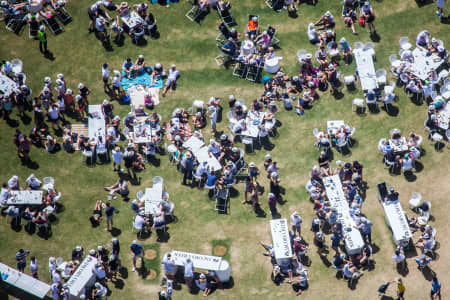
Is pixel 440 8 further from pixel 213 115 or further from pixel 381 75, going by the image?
pixel 213 115

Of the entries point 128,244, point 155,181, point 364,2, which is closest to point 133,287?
point 128,244

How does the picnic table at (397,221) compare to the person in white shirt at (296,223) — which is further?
the person in white shirt at (296,223)

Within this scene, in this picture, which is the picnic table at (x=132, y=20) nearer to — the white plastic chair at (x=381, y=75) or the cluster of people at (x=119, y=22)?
the cluster of people at (x=119, y=22)

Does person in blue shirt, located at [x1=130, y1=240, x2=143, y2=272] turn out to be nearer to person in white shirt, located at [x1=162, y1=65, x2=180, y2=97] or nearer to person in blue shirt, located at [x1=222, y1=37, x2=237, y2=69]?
person in white shirt, located at [x1=162, y1=65, x2=180, y2=97]

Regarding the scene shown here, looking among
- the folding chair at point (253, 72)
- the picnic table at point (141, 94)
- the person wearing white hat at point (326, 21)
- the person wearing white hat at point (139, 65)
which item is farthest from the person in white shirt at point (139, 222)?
the person wearing white hat at point (326, 21)

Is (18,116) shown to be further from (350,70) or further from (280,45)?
(350,70)

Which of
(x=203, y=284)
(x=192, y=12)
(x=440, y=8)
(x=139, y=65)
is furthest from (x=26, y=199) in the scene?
(x=440, y=8)

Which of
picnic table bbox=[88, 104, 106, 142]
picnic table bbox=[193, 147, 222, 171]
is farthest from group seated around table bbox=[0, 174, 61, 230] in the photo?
picnic table bbox=[193, 147, 222, 171]
